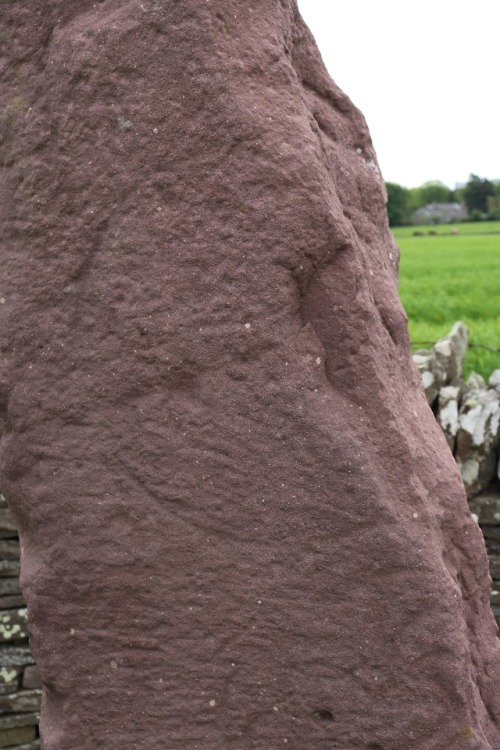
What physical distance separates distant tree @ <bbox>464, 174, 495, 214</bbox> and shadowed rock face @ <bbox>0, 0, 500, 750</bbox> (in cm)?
3948

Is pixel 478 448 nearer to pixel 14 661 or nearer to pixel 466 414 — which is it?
pixel 466 414

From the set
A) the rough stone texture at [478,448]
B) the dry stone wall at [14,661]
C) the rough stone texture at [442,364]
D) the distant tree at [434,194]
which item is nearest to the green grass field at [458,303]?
the rough stone texture at [442,364]

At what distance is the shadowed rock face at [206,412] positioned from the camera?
6.46 ft

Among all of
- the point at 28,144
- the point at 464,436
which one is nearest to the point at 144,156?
the point at 28,144

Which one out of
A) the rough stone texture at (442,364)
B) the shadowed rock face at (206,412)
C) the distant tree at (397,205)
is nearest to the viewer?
the shadowed rock face at (206,412)

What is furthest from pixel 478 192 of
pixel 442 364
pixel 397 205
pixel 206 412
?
pixel 206 412

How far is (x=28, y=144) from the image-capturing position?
2.05 meters

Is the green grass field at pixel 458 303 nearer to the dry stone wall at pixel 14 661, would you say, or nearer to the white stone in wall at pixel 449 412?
the white stone in wall at pixel 449 412

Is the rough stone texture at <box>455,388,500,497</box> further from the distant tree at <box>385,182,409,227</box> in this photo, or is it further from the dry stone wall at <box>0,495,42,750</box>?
the distant tree at <box>385,182,409,227</box>

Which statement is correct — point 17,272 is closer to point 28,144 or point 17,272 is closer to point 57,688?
point 28,144

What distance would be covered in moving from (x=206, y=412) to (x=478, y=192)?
40520mm

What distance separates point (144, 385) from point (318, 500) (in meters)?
0.48

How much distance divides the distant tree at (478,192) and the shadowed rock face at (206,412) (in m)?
39.5

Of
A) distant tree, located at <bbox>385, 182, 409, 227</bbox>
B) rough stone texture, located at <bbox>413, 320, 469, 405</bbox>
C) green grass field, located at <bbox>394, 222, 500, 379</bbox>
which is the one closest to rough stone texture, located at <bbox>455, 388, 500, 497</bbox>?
rough stone texture, located at <bbox>413, 320, 469, 405</bbox>
